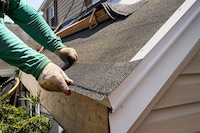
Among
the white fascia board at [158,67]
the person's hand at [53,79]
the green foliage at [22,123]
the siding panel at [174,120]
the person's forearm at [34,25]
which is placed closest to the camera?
the white fascia board at [158,67]

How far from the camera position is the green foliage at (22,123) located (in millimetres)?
2693

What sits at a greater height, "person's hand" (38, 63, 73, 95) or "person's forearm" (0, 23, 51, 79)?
"person's forearm" (0, 23, 51, 79)

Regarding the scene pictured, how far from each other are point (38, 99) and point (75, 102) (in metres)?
1.28

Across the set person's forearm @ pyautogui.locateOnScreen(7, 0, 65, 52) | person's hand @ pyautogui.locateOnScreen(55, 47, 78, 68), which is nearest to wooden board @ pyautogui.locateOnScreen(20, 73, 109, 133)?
person's hand @ pyautogui.locateOnScreen(55, 47, 78, 68)

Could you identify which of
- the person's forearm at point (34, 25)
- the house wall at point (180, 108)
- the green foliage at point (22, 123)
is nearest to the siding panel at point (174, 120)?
the house wall at point (180, 108)

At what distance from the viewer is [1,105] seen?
320 cm

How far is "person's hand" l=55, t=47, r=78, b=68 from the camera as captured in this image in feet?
7.69

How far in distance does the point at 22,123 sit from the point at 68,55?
0.99 metres

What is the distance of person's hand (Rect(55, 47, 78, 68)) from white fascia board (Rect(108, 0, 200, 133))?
1.09 m

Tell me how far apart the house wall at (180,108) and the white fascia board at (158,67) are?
108 mm

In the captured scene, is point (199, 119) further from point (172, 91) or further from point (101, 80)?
point (101, 80)

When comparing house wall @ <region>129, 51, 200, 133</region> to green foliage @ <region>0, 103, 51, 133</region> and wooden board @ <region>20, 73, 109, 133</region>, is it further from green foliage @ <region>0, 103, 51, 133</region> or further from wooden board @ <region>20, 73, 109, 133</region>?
green foliage @ <region>0, 103, 51, 133</region>

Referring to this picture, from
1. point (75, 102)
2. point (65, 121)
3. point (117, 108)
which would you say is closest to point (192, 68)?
point (117, 108)

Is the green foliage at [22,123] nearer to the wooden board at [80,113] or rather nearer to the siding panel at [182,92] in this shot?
the wooden board at [80,113]
